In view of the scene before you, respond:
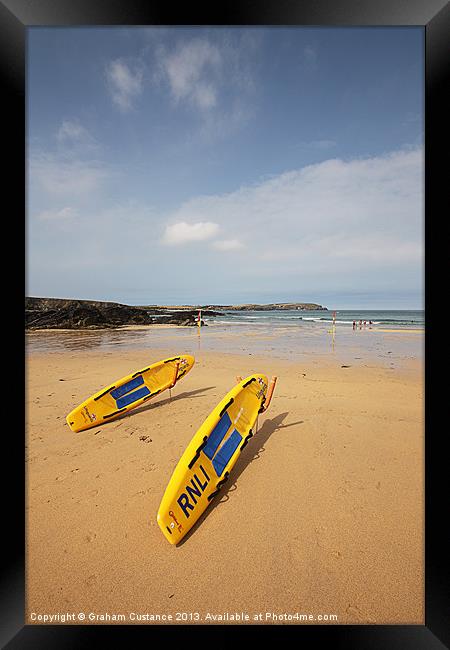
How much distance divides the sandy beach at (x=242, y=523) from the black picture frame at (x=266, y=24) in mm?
454

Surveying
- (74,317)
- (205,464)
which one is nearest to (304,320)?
(74,317)

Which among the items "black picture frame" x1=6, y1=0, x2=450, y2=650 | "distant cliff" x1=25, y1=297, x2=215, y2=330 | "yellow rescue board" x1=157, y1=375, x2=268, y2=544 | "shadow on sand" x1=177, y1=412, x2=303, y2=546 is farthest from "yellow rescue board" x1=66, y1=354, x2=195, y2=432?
"distant cliff" x1=25, y1=297, x2=215, y2=330

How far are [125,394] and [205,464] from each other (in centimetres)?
325

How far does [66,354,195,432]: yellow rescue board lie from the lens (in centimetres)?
505

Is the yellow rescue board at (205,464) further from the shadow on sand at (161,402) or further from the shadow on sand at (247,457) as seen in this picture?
the shadow on sand at (161,402)

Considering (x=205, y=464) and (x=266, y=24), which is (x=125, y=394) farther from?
(x=266, y=24)

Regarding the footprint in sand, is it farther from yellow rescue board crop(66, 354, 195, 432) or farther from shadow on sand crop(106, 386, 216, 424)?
shadow on sand crop(106, 386, 216, 424)

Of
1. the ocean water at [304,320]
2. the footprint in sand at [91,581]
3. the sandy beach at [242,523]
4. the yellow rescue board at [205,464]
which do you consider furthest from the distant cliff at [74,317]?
the footprint in sand at [91,581]

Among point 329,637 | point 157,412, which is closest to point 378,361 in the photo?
point 157,412

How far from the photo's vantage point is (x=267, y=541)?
2.69 metres

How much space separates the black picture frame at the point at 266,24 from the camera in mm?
1718

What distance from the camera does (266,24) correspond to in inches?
75.6
